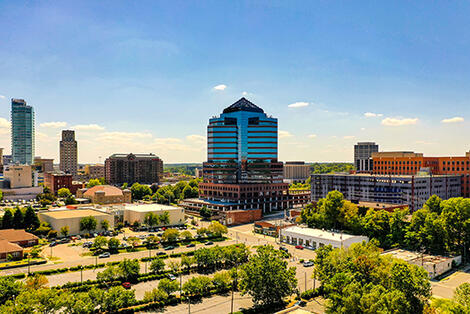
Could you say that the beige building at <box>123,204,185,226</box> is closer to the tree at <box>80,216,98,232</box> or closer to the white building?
the tree at <box>80,216,98,232</box>

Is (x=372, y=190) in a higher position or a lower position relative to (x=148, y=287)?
higher

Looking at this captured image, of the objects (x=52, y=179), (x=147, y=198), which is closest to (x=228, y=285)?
(x=147, y=198)

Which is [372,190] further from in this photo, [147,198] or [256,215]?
[147,198]

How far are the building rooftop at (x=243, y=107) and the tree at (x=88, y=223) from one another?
75.2m

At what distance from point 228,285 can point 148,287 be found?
1325 centimetres

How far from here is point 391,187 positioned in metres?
110

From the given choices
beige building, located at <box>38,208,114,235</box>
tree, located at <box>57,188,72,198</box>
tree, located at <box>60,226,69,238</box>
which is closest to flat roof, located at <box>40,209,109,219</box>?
beige building, located at <box>38,208,114,235</box>

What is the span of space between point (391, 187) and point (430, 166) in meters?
36.5

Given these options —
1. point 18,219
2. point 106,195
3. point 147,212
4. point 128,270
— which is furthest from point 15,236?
point 106,195

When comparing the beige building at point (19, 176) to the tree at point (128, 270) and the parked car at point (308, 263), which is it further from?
the parked car at point (308, 263)

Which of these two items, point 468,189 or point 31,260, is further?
point 468,189

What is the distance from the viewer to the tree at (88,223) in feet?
317

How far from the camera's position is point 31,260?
71750 mm

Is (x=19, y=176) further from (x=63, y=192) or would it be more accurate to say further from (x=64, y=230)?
(x=64, y=230)
